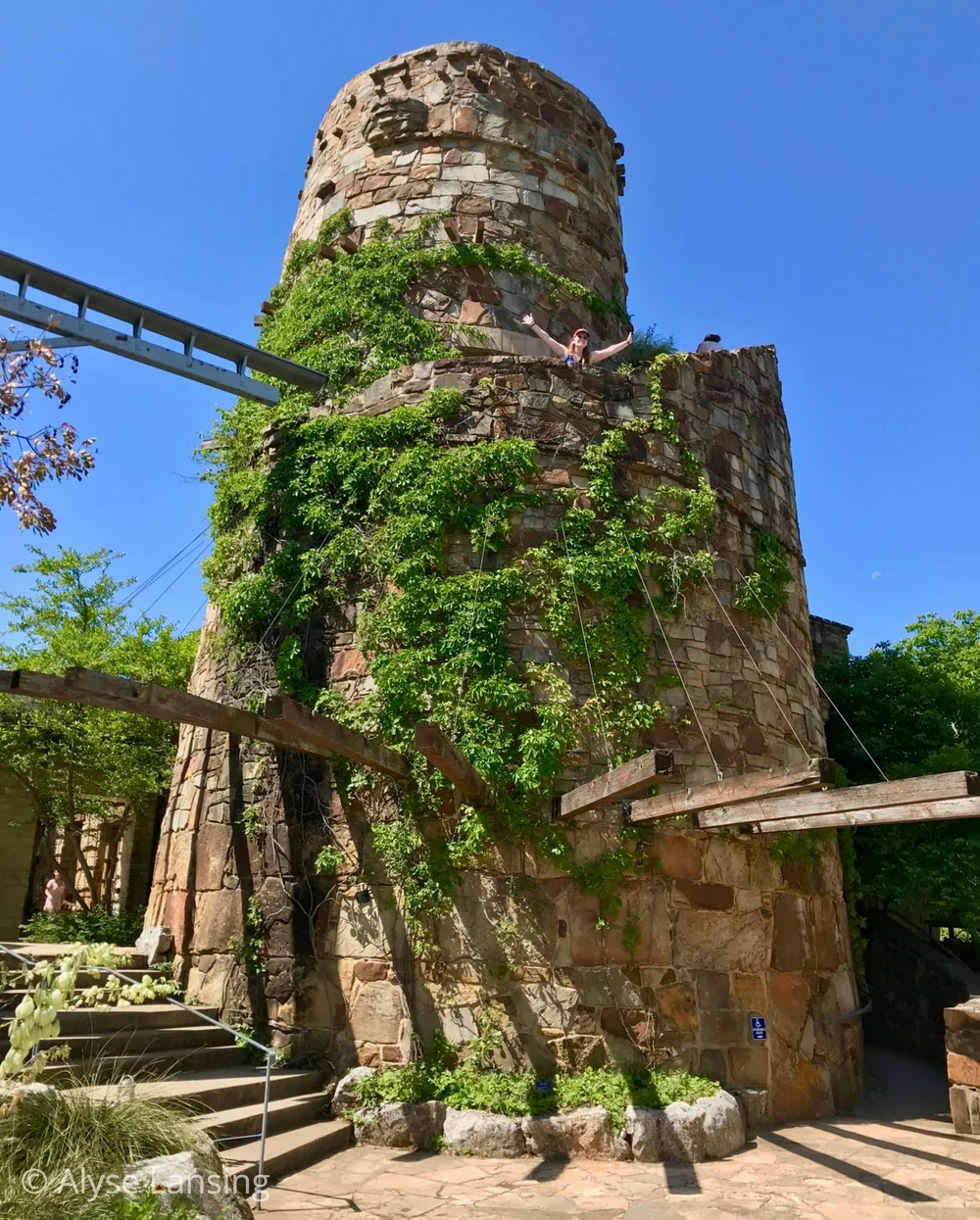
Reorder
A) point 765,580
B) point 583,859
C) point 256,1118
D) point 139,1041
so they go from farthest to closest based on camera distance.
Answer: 1. point 765,580
2. point 583,859
3. point 139,1041
4. point 256,1118

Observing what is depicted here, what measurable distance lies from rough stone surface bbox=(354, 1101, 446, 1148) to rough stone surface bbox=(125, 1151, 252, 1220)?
85.4 inches

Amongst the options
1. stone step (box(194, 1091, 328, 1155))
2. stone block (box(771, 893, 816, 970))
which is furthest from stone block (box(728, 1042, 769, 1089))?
stone step (box(194, 1091, 328, 1155))

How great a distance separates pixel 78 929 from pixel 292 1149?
6.22 metres

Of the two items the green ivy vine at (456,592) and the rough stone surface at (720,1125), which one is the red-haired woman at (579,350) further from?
the rough stone surface at (720,1125)

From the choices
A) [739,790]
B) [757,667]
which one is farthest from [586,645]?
[739,790]

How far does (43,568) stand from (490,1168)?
12.8 meters

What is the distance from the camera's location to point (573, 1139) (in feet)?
18.0

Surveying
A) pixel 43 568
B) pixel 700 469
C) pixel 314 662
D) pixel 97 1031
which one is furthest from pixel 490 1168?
pixel 43 568

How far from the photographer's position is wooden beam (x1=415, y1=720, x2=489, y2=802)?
17.3 ft

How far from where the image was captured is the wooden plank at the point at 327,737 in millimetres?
5191

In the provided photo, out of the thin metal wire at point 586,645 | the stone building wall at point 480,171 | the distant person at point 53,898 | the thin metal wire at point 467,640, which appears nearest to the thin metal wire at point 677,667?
the thin metal wire at point 586,645

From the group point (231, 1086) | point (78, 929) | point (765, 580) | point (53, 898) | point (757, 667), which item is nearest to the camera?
point (231, 1086)

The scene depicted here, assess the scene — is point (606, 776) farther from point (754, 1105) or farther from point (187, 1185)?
point (187, 1185)

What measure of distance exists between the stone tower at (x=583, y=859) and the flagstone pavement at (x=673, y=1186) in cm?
69
